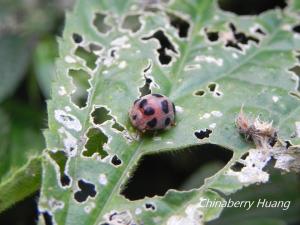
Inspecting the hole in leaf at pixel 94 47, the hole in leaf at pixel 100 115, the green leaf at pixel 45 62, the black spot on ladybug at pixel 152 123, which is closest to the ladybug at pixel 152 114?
the black spot on ladybug at pixel 152 123

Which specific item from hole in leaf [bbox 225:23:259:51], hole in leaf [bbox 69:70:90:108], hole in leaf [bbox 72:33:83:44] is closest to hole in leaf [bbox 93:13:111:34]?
hole in leaf [bbox 72:33:83:44]

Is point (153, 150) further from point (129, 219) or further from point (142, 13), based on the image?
point (142, 13)

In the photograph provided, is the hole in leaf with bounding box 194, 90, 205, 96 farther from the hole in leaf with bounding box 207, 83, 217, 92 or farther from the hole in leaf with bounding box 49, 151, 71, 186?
the hole in leaf with bounding box 49, 151, 71, 186

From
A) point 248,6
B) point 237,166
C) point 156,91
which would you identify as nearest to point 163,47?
point 156,91

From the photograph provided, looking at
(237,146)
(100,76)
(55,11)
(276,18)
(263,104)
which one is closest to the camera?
(237,146)

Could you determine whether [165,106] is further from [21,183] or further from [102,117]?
[21,183]

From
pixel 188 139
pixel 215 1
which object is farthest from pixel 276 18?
pixel 188 139
